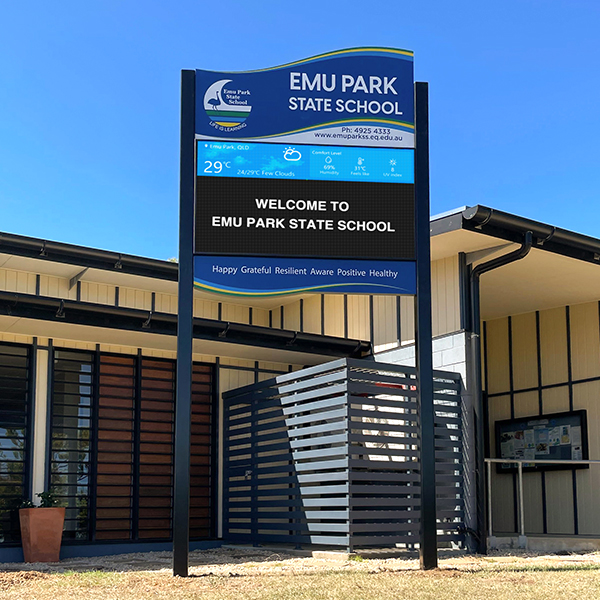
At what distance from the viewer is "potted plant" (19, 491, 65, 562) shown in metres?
10.4

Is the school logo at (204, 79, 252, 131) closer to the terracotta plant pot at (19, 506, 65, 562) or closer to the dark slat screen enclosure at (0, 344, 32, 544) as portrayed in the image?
the dark slat screen enclosure at (0, 344, 32, 544)

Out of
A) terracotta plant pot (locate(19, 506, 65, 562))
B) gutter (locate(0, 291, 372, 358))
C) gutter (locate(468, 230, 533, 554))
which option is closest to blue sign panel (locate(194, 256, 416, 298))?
gutter (locate(468, 230, 533, 554))

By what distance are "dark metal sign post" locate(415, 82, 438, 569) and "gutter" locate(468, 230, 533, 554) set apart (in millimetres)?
2779

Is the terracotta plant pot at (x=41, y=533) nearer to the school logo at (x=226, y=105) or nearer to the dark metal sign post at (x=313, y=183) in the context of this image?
the dark metal sign post at (x=313, y=183)

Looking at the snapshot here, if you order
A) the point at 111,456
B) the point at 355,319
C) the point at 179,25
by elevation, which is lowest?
the point at 111,456

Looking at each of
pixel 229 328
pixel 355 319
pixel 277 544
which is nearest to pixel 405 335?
pixel 355 319

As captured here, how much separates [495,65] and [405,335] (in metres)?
7.45

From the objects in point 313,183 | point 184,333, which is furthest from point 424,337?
point 184,333

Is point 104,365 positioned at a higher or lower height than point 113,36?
lower

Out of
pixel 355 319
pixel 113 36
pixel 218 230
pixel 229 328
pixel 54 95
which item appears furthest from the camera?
pixel 54 95

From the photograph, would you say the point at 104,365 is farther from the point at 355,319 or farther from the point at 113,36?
the point at 113,36

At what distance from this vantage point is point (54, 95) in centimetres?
1788

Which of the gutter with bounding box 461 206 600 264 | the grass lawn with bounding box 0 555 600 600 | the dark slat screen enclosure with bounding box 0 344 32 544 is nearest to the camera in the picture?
the grass lawn with bounding box 0 555 600 600

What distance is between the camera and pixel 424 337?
25.8 feet
